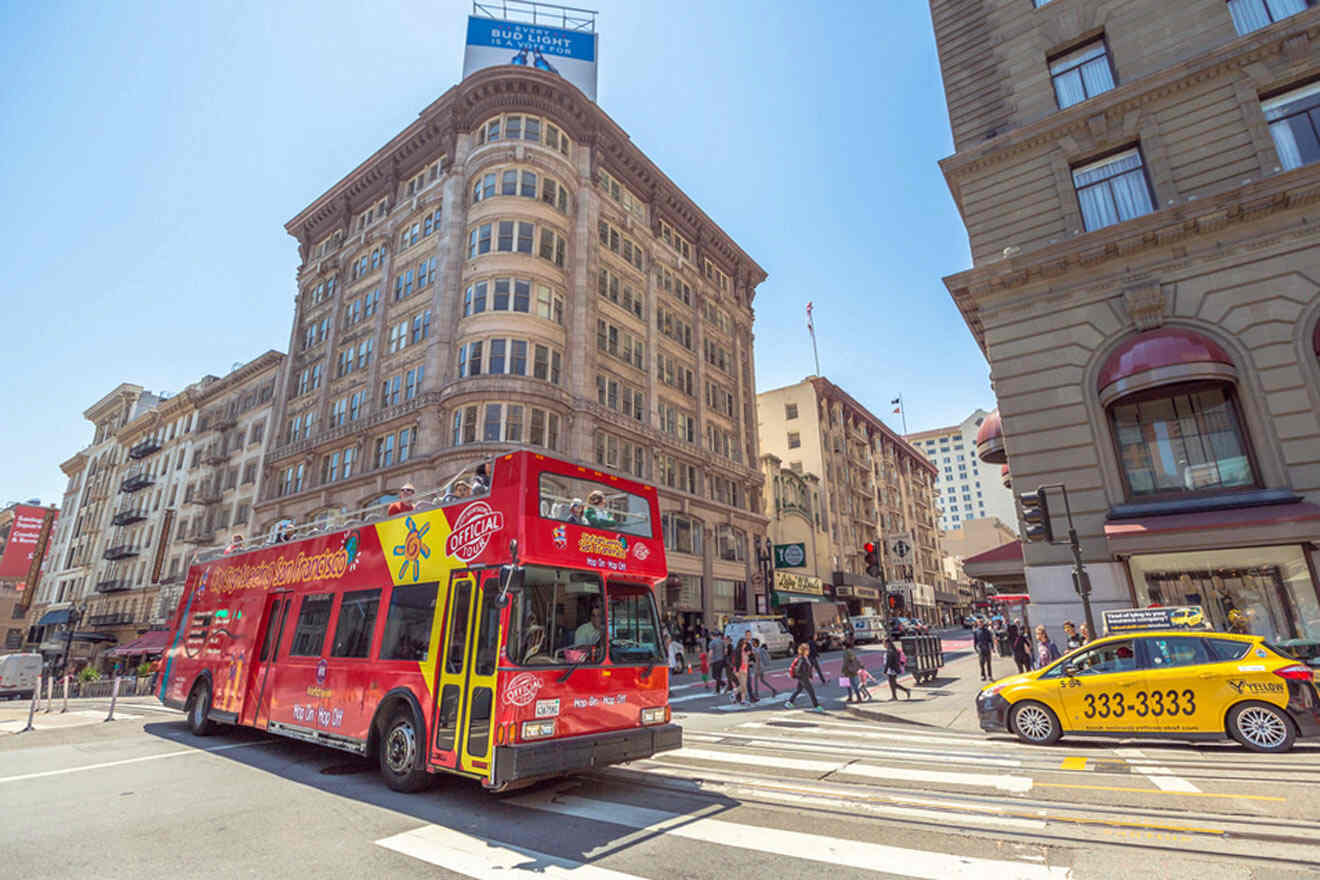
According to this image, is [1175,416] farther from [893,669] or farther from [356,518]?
[356,518]

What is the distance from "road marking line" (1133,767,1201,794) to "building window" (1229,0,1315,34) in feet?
64.5

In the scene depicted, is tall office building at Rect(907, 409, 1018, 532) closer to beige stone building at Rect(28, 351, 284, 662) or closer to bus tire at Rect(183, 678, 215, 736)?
beige stone building at Rect(28, 351, 284, 662)

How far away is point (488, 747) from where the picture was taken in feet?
21.2

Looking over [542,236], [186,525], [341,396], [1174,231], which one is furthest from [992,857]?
[186,525]

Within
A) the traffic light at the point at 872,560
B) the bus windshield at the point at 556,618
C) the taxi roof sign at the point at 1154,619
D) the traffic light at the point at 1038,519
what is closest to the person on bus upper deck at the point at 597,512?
the bus windshield at the point at 556,618

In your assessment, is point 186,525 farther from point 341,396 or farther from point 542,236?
point 542,236

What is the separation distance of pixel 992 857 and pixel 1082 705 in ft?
20.1

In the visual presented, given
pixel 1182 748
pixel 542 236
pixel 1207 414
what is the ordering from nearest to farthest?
pixel 1182 748 < pixel 1207 414 < pixel 542 236

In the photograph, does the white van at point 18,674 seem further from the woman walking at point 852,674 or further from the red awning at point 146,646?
the woman walking at point 852,674

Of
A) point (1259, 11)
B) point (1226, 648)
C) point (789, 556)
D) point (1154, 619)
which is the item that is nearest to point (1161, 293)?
point (1154, 619)

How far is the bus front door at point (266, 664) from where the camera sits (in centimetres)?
1063

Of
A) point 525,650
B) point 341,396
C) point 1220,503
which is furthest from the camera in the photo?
point 341,396

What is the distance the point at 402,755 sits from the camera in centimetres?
769

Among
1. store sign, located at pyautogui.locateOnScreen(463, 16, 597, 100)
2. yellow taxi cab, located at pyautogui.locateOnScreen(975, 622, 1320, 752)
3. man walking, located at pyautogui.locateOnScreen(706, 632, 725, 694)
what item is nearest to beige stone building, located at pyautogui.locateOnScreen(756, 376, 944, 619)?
man walking, located at pyautogui.locateOnScreen(706, 632, 725, 694)
